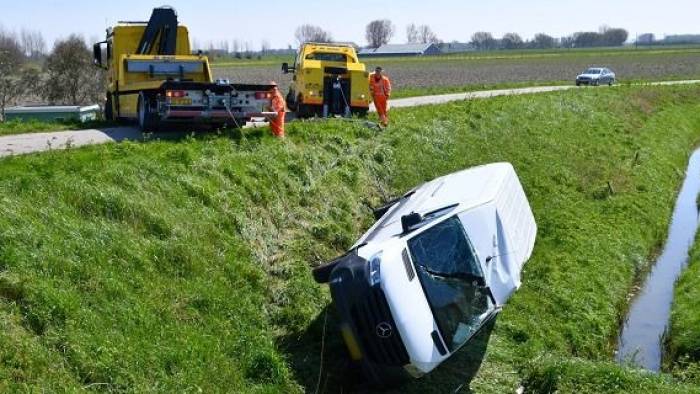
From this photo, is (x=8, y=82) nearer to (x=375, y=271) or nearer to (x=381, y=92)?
(x=381, y=92)

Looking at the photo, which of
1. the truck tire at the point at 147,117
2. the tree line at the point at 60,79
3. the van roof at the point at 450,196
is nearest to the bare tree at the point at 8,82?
the tree line at the point at 60,79

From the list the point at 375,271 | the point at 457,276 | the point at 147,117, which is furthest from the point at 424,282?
the point at 147,117

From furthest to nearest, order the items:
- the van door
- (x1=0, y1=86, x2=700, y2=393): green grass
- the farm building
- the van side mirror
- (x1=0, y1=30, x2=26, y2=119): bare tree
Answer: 1. the farm building
2. (x1=0, y1=30, x2=26, y2=119): bare tree
3. the van door
4. the van side mirror
5. (x1=0, y1=86, x2=700, y2=393): green grass

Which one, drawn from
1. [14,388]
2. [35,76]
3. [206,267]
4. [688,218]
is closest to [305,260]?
[206,267]

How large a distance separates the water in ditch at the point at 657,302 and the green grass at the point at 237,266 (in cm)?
33

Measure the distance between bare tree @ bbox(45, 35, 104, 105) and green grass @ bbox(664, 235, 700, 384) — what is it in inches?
982

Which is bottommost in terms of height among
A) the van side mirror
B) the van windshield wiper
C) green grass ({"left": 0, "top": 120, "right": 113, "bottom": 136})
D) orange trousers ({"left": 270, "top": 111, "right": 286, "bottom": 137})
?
the van windshield wiper

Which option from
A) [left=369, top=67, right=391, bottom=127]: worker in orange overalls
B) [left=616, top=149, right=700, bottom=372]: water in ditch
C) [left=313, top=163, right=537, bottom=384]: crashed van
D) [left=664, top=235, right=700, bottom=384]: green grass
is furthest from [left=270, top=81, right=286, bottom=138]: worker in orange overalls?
[left=664, top=235, right=700, bottom=384]: green grass

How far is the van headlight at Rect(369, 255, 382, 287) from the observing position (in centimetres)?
855

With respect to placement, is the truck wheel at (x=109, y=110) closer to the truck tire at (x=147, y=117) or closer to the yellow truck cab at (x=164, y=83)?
the yellow truck cab at (x=164, y=83)

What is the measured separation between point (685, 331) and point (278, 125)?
8025mm

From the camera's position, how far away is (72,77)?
31.8 m

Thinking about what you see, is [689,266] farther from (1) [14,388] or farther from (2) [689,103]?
(2) [689,103]

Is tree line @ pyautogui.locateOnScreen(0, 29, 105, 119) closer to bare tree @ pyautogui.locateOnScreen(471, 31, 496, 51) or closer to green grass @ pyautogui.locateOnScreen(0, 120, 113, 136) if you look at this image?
green grass @ pyautogui.locateOnScreen(0, 120, 113, 136)
